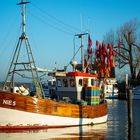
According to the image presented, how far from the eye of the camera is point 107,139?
24156 mm

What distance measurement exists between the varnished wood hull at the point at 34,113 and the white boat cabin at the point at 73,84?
7.10 feet

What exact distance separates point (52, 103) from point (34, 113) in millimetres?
1487

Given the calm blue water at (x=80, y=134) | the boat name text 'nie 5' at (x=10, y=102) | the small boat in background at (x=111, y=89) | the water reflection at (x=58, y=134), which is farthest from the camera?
the small boat in background at (x=111, y=89)

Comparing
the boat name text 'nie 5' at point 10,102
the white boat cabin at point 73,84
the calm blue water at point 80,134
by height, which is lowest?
the calm blue water at point 80,134

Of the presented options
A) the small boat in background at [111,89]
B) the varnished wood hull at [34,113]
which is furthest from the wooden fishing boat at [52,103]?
the small boat in background at [111,89]

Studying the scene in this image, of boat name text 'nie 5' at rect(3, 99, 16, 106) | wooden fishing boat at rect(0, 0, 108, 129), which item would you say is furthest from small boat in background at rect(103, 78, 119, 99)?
boat name text 'nie 5' at rect(3, 99, 16, 106)

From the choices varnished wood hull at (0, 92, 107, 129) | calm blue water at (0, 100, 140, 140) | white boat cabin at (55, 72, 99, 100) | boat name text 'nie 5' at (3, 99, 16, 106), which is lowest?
calm blue water at (0, 100, 140, 140)

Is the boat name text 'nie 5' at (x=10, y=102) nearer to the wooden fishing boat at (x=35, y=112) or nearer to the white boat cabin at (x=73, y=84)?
the wooden fishing boat at (x=35, y=112)

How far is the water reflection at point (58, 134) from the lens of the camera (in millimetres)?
24031

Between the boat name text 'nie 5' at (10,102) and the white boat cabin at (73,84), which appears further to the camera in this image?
the white boat cabin at (73,84)

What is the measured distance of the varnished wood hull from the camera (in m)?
25.8

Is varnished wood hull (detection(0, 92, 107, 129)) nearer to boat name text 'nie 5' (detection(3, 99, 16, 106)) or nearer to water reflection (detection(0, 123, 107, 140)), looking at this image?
boat name text 'nie 5' (detection(3, 99, 16, 106))

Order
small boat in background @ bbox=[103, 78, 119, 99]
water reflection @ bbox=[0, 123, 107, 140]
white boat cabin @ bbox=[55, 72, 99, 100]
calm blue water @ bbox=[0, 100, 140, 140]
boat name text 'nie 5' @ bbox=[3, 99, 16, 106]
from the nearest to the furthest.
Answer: water reflection @ bbox=[0, 123, 107, 140]
calm blue water @ bbox=[0, 100, 140, 140]
boat name text 'nie 5' @ bbox=[3, 99, 16, 106]
white boat cabin @ bbox=[55, 72, 99, 100]
small boat in background @ bbox=[103, 78, 119, 99]

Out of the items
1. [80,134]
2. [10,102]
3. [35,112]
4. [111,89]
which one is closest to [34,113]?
[35,112]
